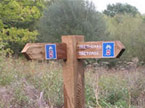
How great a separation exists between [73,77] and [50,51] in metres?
0.33

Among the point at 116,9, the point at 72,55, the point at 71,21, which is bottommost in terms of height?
the point at 72,55

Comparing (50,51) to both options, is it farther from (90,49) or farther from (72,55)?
(90,49)

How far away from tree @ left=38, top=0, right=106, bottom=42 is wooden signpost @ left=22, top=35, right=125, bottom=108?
18.1 metres

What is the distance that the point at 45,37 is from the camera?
72.9ft

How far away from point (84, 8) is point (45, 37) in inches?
146

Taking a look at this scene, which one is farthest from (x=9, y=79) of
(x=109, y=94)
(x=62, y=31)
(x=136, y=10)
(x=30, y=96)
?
(x=136, y=10)

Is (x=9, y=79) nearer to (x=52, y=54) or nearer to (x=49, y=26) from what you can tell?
(x=52, y=54)

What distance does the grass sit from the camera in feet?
14.5

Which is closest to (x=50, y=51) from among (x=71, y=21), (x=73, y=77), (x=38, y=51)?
(x=38, y=51)

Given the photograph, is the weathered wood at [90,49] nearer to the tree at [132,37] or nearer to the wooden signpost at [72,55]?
the wooden signpost at [72,55]

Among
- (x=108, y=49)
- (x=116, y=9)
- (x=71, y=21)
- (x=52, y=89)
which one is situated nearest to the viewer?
(x=108, y=49)

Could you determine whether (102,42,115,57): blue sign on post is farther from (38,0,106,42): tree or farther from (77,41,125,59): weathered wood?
(38,0,106,42): tree

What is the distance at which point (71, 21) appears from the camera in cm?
2147

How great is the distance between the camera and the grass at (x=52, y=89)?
14.5 ft
